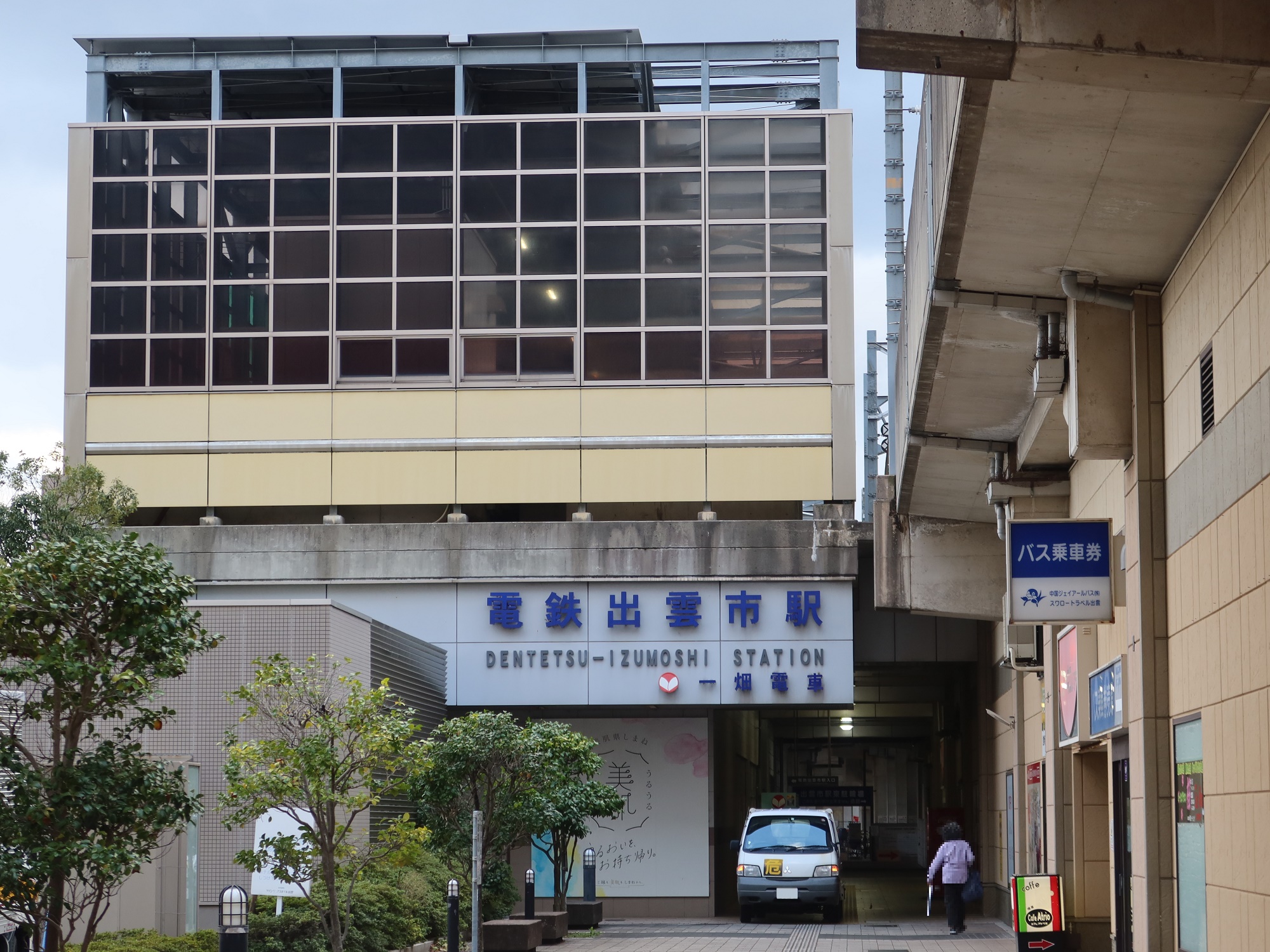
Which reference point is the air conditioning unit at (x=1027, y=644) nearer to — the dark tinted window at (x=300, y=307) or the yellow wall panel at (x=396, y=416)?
the yellow wall panel at (x=396, y=416)

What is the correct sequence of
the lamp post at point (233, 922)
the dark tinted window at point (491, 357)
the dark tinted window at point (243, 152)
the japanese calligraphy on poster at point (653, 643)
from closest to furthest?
the lamp post at point (233, 922) < the japanese calligraphy on poster at point (653, 643) < the dark tinted window at point (491, 357) < the dark tinted window at point (243, 152)

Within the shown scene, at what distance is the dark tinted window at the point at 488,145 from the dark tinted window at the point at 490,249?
1.20 metres

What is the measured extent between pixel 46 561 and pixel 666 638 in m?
18.2

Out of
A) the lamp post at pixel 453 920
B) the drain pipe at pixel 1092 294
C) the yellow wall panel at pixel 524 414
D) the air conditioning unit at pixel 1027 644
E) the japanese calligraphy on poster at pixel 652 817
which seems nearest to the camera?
the drain pipe at pixel 1092 294

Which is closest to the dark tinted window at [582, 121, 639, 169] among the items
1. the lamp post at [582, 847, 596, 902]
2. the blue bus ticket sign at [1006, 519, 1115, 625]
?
the lamp post at [582, 847, 596, 902]

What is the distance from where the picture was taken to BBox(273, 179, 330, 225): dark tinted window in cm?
2956

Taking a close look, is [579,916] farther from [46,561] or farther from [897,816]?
[897,816]

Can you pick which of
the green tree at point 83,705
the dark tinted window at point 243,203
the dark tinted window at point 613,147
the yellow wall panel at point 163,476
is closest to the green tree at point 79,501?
the yellow wall panel at point 163,476

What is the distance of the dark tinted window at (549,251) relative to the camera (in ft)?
96.3

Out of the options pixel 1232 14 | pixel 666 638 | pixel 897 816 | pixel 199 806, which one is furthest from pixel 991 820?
pixel 897 816

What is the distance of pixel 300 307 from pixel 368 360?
5.15 feet

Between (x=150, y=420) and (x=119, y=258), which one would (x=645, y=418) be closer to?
(x=150, y=420)

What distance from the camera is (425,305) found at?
29406 mm

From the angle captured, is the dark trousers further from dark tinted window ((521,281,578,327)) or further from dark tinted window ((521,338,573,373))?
dark tinted window ((521,281,578,327))
